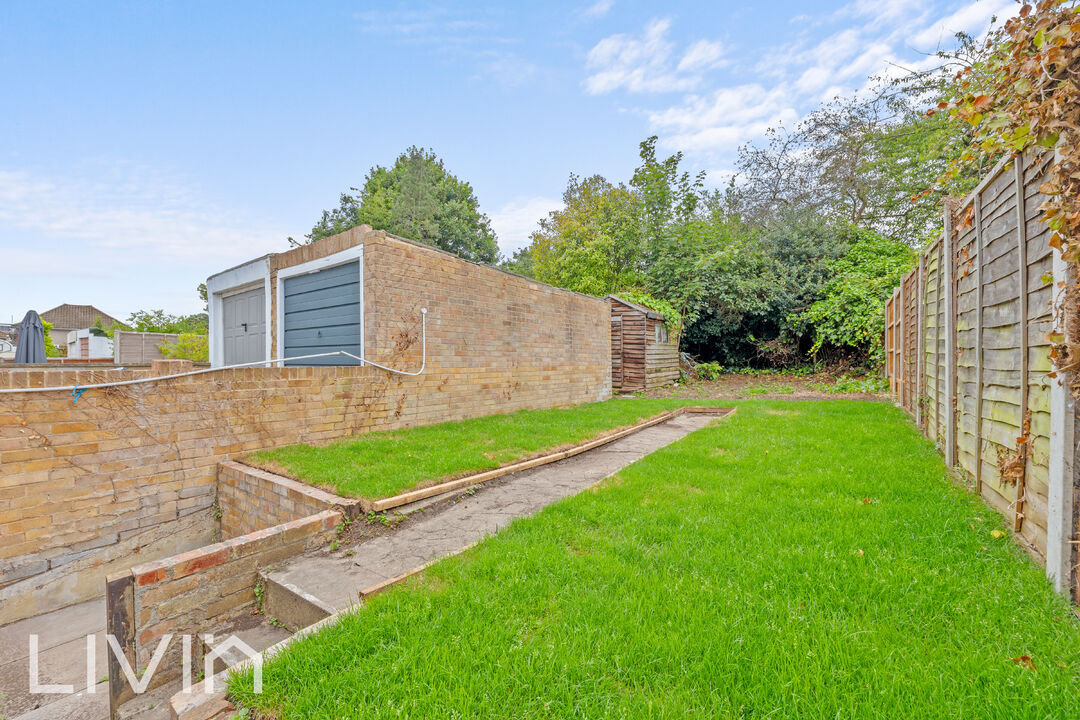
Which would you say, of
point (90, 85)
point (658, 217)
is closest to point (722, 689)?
point (90, 85)

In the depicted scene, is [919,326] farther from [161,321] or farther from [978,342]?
[161,321]

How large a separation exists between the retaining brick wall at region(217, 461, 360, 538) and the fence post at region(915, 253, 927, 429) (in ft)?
22.3

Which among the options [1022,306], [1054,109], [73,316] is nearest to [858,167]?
[1022,306]

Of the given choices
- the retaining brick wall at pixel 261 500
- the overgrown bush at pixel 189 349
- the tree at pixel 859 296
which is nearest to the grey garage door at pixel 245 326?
the retaining brick wall at pixel 261 500

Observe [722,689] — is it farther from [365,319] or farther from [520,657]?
[365,319]

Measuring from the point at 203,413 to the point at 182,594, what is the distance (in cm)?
223

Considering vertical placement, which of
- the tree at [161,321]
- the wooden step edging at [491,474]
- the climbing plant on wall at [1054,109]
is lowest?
the wooden step edging at [491,474]

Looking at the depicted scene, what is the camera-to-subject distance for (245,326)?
8.12m

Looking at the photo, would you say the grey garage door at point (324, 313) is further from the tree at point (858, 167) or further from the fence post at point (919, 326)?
the tree at point (858, 167)

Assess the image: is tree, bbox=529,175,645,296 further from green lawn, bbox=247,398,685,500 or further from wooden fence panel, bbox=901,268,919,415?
green lawn, bbox=247,398,685,500

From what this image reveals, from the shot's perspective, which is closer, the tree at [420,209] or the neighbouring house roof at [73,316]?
the tree at [420,209]

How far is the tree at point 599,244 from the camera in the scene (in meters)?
19.2

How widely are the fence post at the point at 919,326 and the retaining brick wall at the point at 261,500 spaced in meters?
6.81

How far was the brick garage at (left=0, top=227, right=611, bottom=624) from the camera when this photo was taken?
333cm
